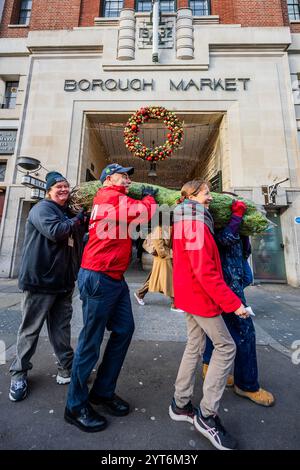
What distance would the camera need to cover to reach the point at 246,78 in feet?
32.8

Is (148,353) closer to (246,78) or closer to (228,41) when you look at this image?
(246,78)

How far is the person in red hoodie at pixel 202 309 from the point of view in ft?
5.86

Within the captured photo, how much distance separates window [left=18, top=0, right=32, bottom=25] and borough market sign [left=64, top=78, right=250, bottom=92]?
5536 millimetres

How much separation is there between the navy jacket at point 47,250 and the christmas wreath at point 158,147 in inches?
245

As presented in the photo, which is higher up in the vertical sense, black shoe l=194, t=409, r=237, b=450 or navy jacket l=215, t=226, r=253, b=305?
navy jacket l=215, t=226, r=253, b=305

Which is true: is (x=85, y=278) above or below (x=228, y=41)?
below

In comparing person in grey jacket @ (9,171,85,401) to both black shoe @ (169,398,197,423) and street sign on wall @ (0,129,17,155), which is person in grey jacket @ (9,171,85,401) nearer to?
black shoe @ (169,398,197,423)

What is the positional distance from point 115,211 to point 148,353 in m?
2.23

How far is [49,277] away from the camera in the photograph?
7.76 ft

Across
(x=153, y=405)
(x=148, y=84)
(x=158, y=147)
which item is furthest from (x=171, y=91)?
(x=153, y=405)

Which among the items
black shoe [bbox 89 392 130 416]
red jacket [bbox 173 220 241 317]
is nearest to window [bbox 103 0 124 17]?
red jacket [bbox 173 220 241 317]

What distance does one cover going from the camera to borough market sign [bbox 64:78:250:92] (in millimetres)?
9984

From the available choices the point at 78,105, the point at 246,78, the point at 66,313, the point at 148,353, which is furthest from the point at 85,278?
the point at 246,78

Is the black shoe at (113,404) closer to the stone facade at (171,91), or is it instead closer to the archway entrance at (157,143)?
the stone facade at (171,91)
